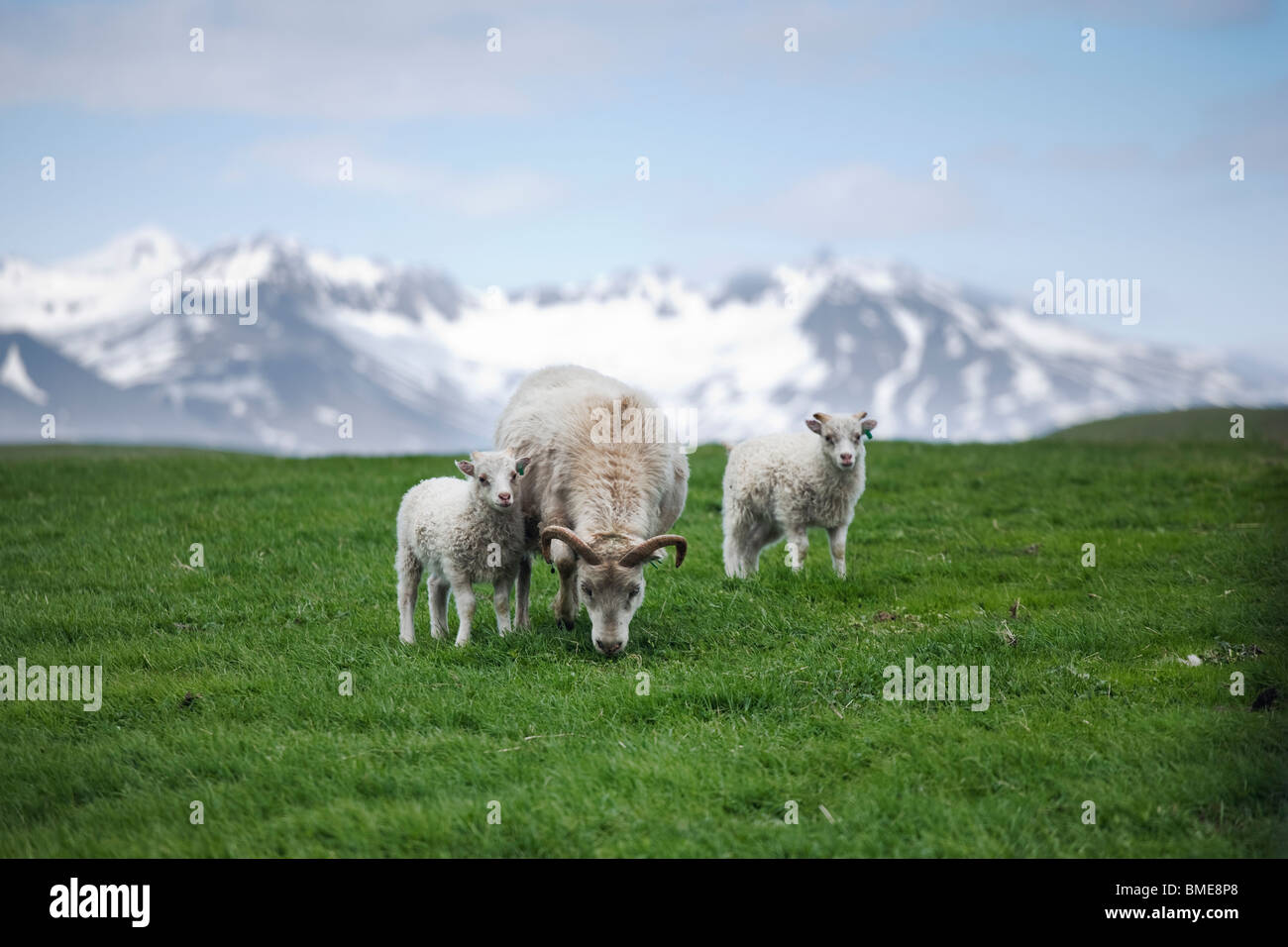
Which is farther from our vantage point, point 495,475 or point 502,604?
point 502,604

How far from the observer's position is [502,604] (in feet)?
33.8

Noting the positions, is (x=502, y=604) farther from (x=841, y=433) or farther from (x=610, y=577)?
(x=841, y=433)

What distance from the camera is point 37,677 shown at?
9.62 metres

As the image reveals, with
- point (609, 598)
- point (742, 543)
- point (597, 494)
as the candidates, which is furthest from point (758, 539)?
point (609, 598)

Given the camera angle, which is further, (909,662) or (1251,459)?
(1251,459)

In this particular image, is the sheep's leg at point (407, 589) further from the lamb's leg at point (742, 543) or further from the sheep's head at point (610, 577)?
the lamb's leg at point (742, 543)

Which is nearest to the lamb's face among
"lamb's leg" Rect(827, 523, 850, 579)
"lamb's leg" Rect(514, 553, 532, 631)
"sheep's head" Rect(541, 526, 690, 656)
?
"sheep's head" Rect(541, 526, 690, 656)

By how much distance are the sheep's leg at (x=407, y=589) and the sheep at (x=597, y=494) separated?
1028 millimetres

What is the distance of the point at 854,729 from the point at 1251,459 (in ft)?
58.8

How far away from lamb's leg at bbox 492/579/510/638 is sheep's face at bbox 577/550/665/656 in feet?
3.51

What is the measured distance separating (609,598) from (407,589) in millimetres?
2159
